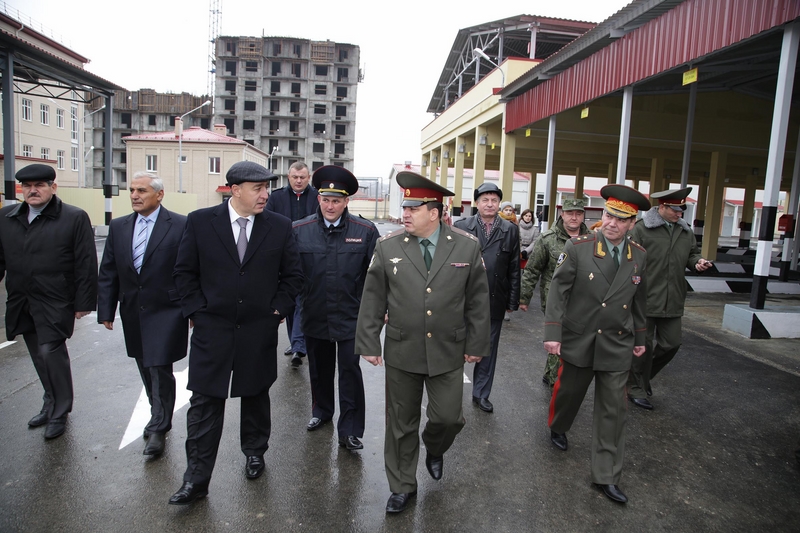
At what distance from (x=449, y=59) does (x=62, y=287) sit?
2800cm

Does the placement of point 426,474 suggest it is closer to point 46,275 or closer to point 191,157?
point 46,275

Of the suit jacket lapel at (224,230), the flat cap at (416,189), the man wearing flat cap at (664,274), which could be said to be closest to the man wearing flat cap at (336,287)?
the suit jacket lapel at (224,230)

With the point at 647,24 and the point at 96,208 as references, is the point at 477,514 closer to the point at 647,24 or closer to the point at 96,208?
the point at 647,24

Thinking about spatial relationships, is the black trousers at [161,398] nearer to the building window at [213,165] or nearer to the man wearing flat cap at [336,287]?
the man wearing flat cap at [336,287]

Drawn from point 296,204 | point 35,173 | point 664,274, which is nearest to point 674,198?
point 664,274

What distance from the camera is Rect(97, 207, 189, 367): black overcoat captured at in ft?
12.4

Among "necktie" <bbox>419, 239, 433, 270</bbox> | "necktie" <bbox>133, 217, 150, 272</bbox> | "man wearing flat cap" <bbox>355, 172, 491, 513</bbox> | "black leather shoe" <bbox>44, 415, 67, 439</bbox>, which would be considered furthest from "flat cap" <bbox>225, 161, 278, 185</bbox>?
"black leather shoe" <bbox>44, 415, 67, 439</bbox>

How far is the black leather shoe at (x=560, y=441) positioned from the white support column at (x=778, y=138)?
15.5 feet

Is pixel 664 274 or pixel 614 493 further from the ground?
pixel 664 274

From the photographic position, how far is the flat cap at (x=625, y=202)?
355 centimetres

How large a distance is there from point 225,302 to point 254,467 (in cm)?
115

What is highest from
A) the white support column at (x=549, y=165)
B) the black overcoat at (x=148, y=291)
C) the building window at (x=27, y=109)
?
the building window at (x=27, y=109)

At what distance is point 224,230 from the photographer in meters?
3.20

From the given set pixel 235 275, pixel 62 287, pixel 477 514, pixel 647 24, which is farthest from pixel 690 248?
pixel 647 24
